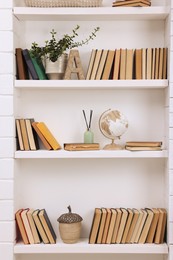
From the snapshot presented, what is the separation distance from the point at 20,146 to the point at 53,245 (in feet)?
2.06

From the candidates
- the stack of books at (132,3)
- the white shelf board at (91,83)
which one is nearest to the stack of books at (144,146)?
the white shelf board at (91,83)

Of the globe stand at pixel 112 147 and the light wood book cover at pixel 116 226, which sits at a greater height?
the globe stand at pixel 112 147

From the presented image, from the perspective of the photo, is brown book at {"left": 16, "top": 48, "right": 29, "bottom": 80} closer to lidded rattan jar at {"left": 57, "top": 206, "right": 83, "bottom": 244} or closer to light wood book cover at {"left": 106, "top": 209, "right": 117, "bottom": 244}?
lidded rattan jar at {"left": 57, "top": 206, "right": 83, "bottom": 244}

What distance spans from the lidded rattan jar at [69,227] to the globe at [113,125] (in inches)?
18.6

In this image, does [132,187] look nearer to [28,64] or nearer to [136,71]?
[136,71]

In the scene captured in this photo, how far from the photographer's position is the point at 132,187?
9.84 ft

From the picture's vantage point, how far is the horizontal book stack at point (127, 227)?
9.20ft

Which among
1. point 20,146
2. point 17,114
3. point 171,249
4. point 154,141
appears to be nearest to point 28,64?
point 17,114

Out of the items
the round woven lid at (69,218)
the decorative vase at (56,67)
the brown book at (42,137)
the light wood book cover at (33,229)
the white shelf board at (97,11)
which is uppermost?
the white shelf board at (97,11)

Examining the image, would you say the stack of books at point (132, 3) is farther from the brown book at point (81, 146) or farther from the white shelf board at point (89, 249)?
the white shelf board at point (89, 249)

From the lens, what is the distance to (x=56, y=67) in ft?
9.30

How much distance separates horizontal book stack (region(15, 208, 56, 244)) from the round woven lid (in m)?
0.09

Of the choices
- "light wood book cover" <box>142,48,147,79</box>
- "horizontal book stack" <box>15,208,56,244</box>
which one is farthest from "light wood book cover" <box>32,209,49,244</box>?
"light wood book cover" <box>142,48,147,79</box>

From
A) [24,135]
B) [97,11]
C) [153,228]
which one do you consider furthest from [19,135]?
[153,228]
